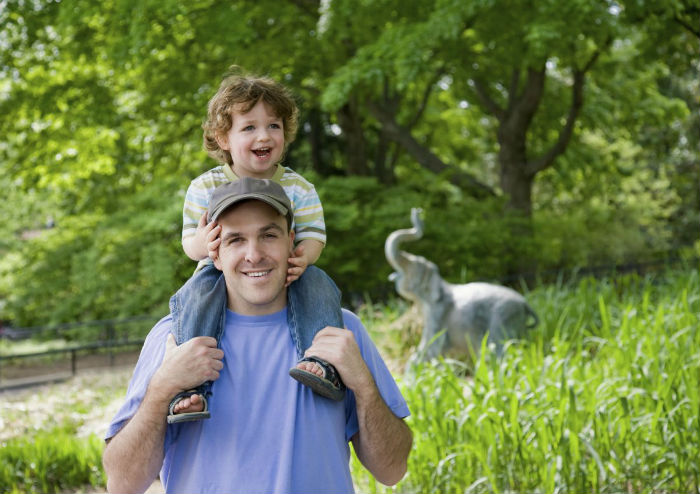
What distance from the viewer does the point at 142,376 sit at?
1.88 metres

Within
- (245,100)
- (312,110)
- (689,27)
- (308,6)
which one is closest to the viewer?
(245,100)

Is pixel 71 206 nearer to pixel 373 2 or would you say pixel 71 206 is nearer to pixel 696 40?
pixel 373 2

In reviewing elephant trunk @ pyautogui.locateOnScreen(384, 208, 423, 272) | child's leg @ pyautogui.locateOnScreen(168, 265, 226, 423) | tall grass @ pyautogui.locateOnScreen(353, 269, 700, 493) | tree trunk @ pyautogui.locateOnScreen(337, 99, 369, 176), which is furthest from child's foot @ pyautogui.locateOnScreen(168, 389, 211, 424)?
tree trunk @ pyautogui.locateOnScreen(337, 99, 369, 176)

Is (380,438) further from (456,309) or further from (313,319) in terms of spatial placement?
(456,309)

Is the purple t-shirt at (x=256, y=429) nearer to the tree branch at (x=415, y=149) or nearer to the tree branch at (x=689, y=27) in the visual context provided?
the tree branch at (x=689, y=27)

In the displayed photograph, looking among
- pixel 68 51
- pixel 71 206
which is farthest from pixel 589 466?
pixel 71 206

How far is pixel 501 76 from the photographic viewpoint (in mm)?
14617

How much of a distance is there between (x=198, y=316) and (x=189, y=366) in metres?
0.17

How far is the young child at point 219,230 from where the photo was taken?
1780 millimetres

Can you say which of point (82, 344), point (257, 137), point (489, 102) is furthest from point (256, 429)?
point (489, 102)

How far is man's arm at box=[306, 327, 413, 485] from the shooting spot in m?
1.80

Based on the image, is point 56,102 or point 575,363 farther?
point 56,102

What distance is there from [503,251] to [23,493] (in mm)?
9108

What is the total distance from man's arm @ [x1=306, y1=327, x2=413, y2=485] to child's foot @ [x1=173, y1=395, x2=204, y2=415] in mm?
284
